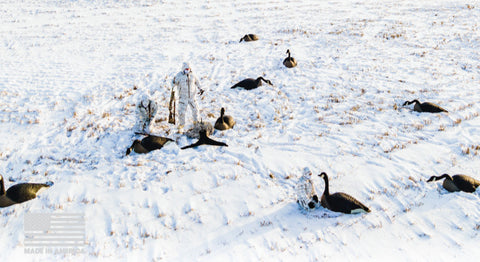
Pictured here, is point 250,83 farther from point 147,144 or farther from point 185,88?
point 147,144

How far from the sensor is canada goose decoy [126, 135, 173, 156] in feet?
27.0

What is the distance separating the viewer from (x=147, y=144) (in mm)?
8281

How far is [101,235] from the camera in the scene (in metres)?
5.57

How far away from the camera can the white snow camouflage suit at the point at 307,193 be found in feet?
19.5

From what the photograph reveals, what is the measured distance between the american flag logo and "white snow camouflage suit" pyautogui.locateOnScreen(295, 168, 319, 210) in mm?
4108

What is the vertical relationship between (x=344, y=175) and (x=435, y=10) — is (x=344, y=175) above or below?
below

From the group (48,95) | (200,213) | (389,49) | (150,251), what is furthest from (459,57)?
(48,95)

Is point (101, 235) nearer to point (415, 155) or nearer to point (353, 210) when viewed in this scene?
point (353, 210)

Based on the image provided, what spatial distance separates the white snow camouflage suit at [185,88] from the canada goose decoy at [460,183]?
21.5 ft

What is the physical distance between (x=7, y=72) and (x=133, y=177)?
39.8 ft

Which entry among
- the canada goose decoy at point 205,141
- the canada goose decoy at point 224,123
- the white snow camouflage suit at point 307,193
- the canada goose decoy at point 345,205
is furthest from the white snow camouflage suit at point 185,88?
the canada goose decoy at point 345,205

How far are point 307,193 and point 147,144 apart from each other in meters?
4.55

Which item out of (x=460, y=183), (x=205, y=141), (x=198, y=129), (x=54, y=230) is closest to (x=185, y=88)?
(x=198, y=129)

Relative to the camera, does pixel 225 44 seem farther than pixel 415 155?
Yes
